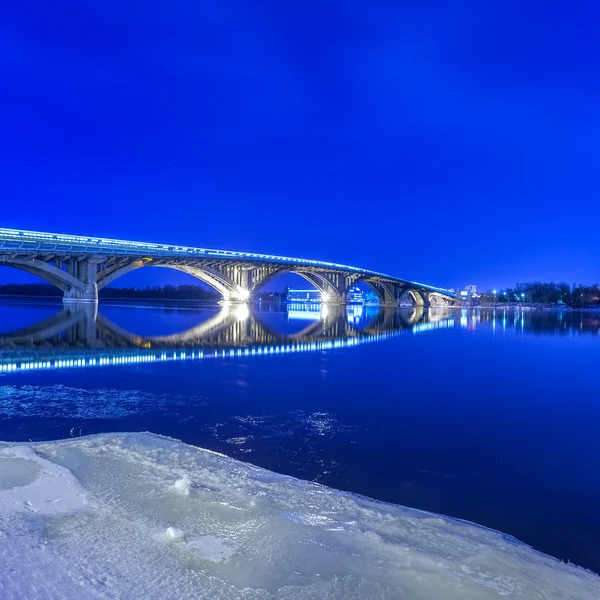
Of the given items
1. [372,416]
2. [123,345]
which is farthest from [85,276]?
[372,416]

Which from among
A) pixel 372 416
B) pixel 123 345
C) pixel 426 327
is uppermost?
pixel 426 327

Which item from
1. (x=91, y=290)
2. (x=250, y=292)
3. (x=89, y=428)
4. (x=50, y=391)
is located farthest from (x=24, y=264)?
(x=89, y=428)

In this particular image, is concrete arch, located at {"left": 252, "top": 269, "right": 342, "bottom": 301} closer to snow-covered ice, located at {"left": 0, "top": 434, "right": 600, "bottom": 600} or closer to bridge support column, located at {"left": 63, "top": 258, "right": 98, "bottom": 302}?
bridge support column, located at {"left": 63, "top": 258, "right": 98, "bottom": 302}

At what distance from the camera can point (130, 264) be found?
59.4 meters

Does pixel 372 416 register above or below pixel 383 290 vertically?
below

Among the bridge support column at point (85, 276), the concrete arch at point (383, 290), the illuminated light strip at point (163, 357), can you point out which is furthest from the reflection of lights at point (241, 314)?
the concrete arch at point (383, 290)

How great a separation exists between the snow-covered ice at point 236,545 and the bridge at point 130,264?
155 ft

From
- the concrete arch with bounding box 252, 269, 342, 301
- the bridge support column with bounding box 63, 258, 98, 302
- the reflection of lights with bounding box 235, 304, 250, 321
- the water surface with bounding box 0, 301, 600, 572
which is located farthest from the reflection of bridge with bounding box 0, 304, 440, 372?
the concrete arch with bounding box 252, 269, 342, 301

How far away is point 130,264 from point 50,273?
Result: 9165mm

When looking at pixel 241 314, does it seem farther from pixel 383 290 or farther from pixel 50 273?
pixel 383 290

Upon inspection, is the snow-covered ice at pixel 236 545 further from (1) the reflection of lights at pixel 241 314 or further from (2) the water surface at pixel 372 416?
(1) the reflection of lights at pixel 241 314

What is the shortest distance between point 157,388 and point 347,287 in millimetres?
85440

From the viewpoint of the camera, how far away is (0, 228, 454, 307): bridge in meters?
48.4

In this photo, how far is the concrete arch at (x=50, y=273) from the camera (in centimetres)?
4862
